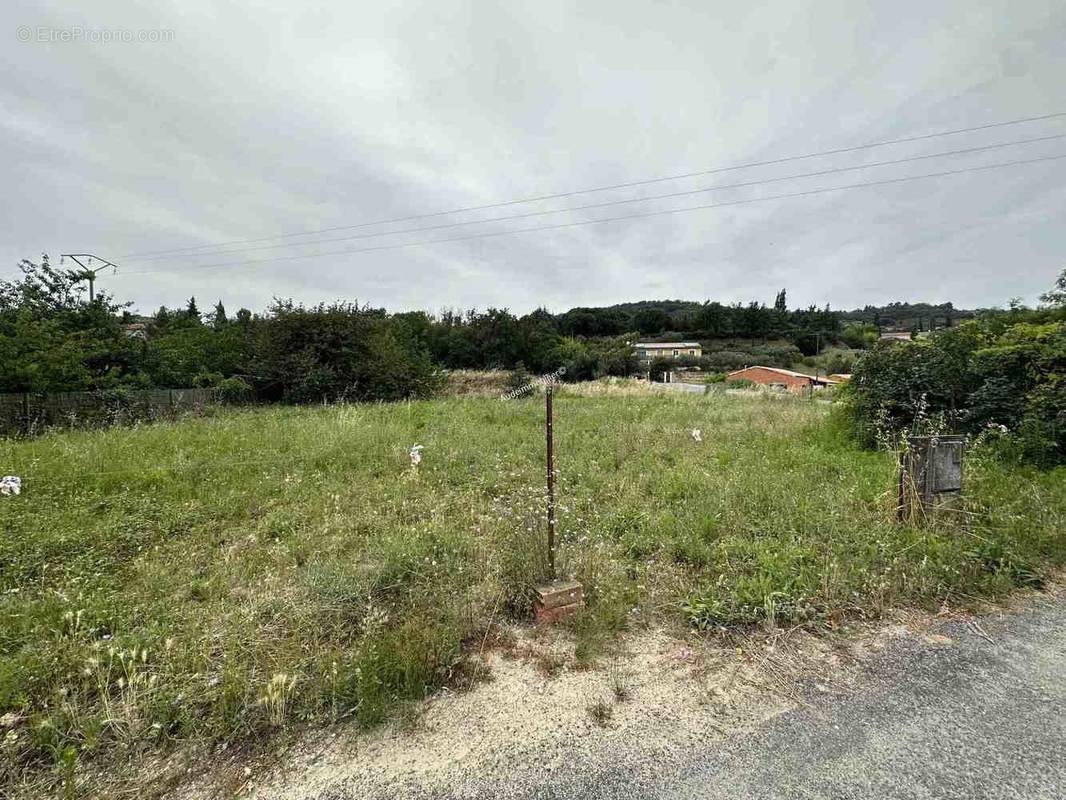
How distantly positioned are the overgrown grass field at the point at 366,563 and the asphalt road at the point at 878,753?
0.54 metres

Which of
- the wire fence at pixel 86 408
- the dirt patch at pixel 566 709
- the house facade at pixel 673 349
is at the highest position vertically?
the house facade at pixel 673 349

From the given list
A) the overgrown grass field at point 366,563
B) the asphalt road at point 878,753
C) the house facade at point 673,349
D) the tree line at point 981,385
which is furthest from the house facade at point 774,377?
the asphalt road at point 878,753

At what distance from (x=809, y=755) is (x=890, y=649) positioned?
1.01 meters

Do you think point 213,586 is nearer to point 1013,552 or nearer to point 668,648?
point 668,648

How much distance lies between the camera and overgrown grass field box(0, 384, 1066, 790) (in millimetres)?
1842

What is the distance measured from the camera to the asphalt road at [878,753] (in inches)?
57.6

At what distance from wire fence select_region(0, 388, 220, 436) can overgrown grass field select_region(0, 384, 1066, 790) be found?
3.34m

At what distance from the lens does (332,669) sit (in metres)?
1.93

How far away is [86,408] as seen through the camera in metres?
9.04

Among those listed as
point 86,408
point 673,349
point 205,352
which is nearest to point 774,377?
point 673,349

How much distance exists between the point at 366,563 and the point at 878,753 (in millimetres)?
2778

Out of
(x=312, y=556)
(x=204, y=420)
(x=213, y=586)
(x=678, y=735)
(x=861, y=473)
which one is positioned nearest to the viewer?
(x=678, y=735)

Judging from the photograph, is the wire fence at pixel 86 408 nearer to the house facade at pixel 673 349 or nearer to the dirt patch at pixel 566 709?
the dirt patch at pixel 566 709

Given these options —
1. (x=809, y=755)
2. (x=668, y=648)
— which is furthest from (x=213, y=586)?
(x=809, y=755)
